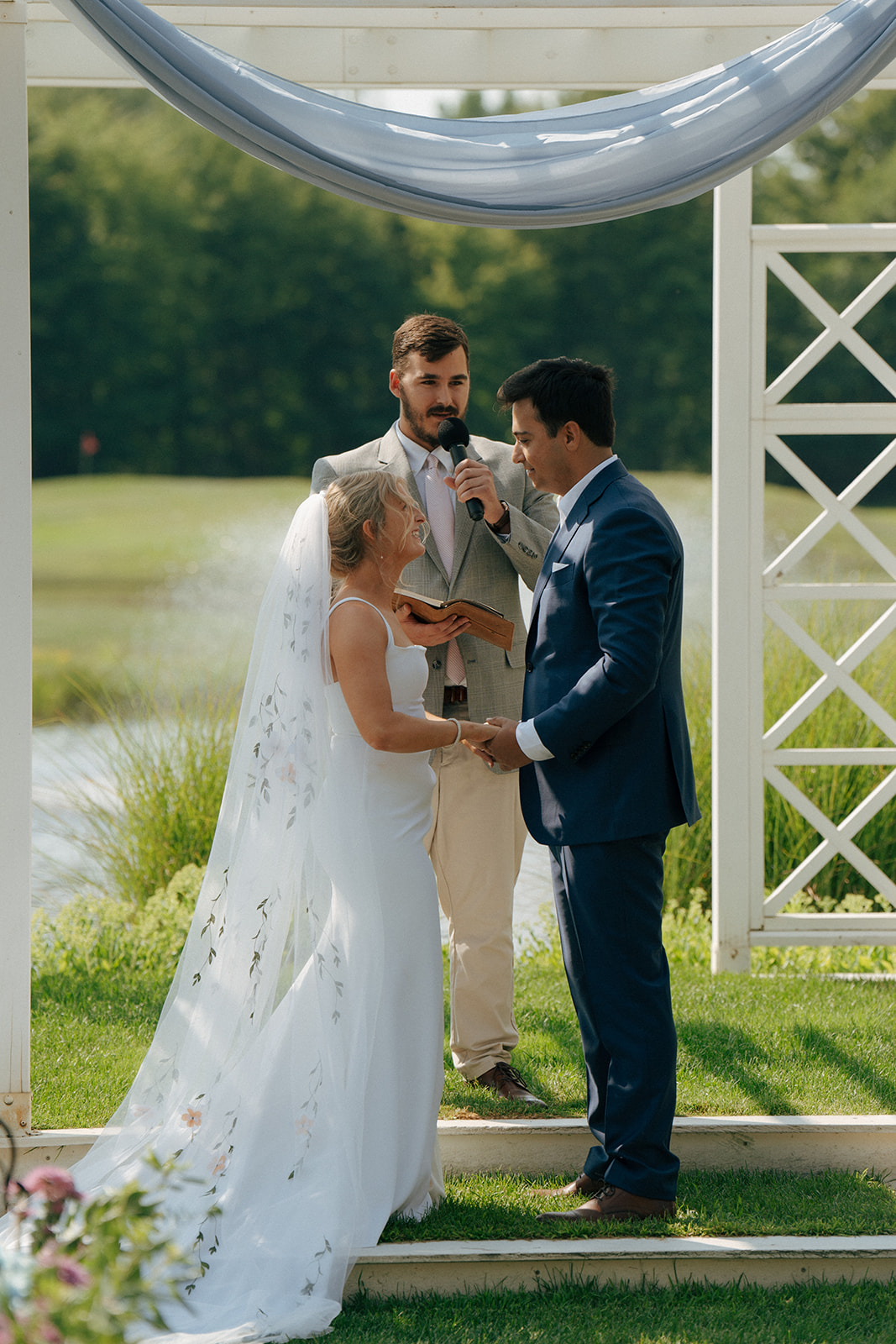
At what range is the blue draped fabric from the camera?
3031mm

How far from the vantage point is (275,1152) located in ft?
9.39

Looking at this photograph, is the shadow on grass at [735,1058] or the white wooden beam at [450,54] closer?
the shadow on grass at [735,1058]

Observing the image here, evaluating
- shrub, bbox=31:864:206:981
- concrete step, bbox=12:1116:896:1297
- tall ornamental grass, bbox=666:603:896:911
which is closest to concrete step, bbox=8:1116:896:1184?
concrete step, bbox=12:1116:896:1297

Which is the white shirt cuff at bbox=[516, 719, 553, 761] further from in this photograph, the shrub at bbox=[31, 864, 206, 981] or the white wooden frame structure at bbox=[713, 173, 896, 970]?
the shrub at bbox=[31, 864, 206, 981]

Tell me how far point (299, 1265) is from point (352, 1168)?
228 mm

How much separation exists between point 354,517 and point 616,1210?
5.46 feet

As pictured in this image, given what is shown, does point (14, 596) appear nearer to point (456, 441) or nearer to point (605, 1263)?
Result: point (456, 441)

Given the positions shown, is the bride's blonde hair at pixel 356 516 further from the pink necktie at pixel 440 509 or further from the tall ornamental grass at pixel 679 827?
the tall ornamental grass at pixel 679 827

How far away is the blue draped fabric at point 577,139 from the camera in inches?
119

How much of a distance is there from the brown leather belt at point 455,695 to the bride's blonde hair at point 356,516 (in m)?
0.75

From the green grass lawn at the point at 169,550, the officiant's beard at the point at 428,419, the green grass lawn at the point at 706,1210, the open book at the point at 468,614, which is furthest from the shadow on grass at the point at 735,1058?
the green grass lawn at the point at 169,550

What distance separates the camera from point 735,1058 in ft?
12.6

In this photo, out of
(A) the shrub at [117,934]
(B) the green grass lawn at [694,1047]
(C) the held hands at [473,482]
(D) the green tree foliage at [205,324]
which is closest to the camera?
(C) the held hands at [473,482]

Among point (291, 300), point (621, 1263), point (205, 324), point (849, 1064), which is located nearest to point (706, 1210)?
point (621, 1263)
